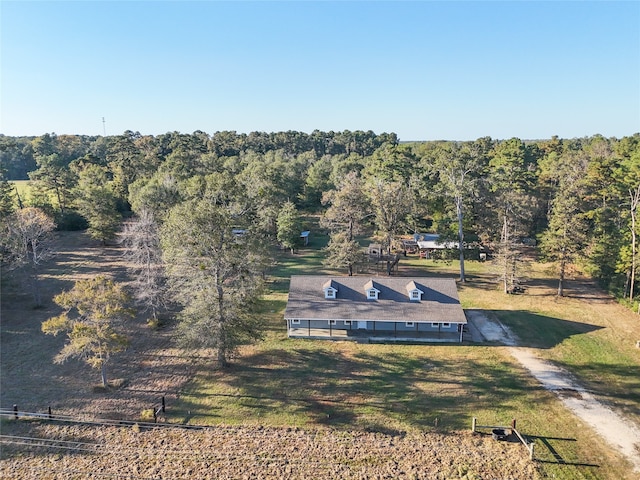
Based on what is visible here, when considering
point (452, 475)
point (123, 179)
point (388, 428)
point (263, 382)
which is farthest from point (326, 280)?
point (123, 179)

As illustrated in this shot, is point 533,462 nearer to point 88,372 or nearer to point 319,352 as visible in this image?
point 319,352

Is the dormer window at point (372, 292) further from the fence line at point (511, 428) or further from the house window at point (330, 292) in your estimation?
the fence line at point (511, 428)

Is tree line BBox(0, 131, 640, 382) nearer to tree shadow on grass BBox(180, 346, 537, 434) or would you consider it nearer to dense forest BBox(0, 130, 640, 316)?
dense forest BBox(0, 130, 640, 316)

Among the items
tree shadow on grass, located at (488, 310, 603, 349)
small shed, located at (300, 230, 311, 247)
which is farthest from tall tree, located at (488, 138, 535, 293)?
small shed, located at (300, 230, 311, 247)

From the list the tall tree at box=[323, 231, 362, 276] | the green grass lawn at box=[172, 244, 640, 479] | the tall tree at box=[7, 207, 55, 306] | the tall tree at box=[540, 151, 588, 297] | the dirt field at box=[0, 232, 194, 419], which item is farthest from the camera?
the tall tree at box=[323, 231, 362, 276]

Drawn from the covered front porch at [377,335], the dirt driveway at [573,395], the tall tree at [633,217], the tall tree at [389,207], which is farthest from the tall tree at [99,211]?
the tall tree at [633,217]

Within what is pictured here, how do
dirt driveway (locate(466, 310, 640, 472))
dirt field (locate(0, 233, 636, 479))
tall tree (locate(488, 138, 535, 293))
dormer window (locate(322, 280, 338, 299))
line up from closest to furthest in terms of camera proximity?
dirt field (locate(0, 233, 636, 479)) < dirt driveway (locate(466, 310, 640, 472)) < dormer window (locate(322, 280, 338, 299)) < tall tree (locate(488, 138, 535, 293))
